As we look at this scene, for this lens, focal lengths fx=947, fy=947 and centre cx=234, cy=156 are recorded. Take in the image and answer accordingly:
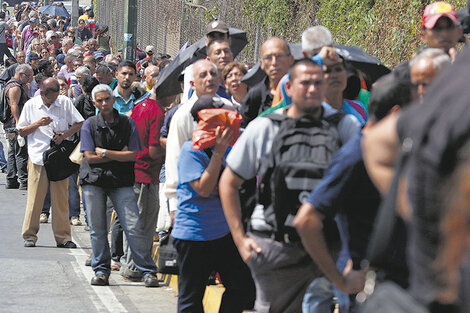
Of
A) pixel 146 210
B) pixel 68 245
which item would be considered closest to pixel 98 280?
pixel 146 210

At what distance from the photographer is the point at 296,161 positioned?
4.68 m

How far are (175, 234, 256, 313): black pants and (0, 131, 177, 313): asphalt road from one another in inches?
86.4

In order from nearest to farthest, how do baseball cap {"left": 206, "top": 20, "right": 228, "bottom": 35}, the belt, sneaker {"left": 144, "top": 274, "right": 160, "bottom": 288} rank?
the belt
baseball cap {"left": 206, "top": 20, "right": 228, "bottom": 35}
sneaker {"left": 144, "top": 274, "right": 160, "bottom": 288}

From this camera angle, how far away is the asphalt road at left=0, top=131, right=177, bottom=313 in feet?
27.7

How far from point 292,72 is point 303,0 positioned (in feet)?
27.0

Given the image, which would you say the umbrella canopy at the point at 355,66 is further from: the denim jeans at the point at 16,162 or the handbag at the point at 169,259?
the denim jeans at the point at 16,162

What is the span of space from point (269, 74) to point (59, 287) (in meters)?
3.80

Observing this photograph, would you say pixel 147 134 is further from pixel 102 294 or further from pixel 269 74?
pixel 269 74

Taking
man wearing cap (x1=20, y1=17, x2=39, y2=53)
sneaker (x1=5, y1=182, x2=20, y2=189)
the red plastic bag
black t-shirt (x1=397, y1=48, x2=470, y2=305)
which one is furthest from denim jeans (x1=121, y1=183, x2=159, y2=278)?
man wearing cap (x1=20, y1=17, x2=39, y2=53)

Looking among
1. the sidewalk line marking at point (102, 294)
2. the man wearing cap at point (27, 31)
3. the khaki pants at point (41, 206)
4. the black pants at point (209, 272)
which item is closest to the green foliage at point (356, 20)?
the khaki pants at point (41, 206)

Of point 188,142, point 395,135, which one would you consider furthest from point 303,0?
point 395,135

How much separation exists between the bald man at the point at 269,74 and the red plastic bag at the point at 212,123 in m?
0.46

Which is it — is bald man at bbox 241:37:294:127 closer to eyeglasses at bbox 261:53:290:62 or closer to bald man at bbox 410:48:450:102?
eyeglasses at bbox 261:53:290:62

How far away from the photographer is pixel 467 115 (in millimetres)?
2271
